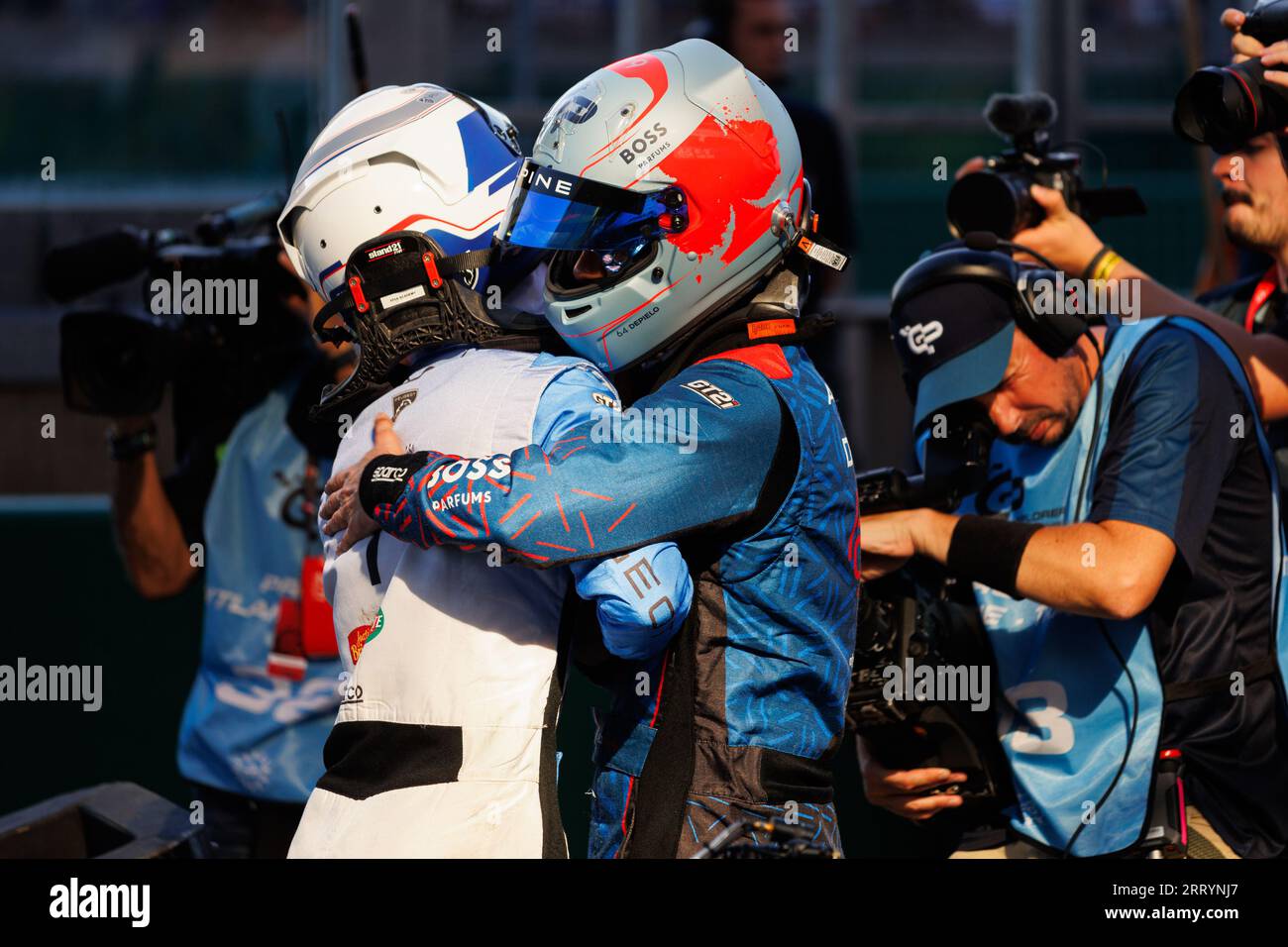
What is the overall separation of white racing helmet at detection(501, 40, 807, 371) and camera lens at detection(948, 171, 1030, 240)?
95 cm

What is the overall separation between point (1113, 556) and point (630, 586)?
1025 millimetres

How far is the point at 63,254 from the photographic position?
3535 millimetres

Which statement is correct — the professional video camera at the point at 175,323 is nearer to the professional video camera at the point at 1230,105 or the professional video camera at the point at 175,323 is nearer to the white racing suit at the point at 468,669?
the white racing suit at the point at 468,669

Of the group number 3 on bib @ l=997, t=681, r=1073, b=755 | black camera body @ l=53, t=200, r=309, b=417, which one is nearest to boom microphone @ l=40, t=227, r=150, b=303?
black camera body @ l=53, t=200, r=309, b=417

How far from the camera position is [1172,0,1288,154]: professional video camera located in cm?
268

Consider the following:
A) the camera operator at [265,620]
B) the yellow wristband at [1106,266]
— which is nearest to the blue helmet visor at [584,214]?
the yellow wristband at [1106,266]

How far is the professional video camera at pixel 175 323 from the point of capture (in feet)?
11.0

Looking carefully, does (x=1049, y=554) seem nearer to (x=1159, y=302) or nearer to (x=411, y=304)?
(x=1159, y=302)

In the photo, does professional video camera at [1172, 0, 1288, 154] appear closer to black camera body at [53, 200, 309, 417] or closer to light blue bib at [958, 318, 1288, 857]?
light blue bib at [958, 318, 1288, 857]

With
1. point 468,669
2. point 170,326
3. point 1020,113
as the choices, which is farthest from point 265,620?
point 1020,113

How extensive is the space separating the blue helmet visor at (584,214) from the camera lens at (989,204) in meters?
1.10

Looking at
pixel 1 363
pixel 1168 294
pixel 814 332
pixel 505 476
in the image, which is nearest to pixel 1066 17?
pixel 1168 294

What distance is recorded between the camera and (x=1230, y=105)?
2680 millimetres
